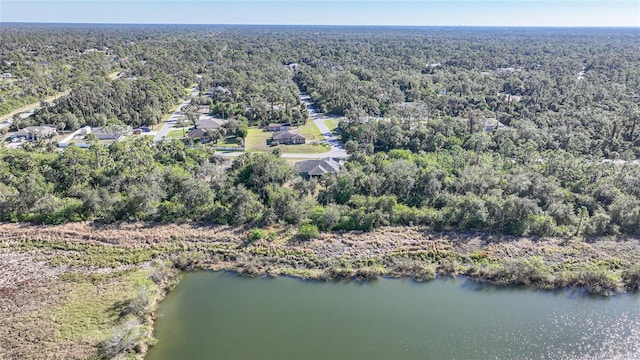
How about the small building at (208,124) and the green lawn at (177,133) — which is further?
the small building at (208,124)

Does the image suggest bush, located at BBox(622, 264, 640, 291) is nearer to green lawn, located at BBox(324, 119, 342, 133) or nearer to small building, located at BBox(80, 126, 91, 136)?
green lawn, located at BBox(324, 119, 342, 133)

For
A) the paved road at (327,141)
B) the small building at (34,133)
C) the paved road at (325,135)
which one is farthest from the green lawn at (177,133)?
the paved road at (325,135)

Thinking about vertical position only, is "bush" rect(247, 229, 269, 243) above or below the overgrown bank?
above

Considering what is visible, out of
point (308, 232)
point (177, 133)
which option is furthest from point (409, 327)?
point (177, 133)

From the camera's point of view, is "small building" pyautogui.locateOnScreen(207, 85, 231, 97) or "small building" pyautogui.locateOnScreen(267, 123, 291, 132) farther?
"small building" pyautogui.locateOnScreen(207, 85, 231, 97)

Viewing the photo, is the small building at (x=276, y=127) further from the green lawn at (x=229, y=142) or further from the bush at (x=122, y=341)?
the bush at (x=122, y=341)

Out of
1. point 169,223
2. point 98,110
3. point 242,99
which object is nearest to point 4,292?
point 169,223

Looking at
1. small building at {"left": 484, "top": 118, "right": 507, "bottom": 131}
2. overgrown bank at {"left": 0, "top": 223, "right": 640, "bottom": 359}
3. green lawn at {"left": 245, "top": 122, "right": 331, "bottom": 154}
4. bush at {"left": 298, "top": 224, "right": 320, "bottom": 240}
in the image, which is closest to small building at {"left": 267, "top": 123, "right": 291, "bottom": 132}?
green lawn at {"left": 245, "top": 122, "right": 331, "bottom": 154}

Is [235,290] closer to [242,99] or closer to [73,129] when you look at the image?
[73,129]
